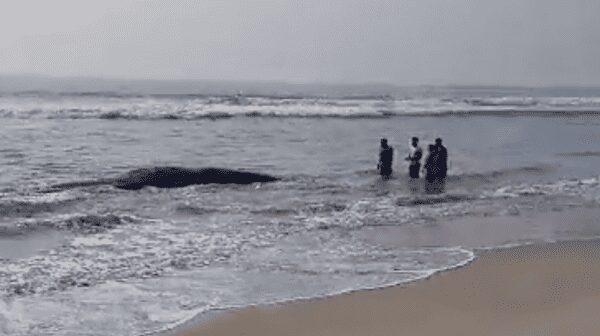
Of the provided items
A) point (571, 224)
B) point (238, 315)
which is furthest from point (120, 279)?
point (571, 224)

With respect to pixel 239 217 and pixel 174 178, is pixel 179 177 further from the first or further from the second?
pixel 239 217

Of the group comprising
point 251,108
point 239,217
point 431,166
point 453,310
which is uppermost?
point 251,108

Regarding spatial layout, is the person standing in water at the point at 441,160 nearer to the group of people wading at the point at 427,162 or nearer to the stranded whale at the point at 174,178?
the group of people wading at the point at 427,162

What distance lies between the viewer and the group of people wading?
14227 millimetres

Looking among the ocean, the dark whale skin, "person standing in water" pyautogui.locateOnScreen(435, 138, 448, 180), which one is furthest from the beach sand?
"person standing in water" pyautogui.locateOnScreen(435, 138, 448, 180)

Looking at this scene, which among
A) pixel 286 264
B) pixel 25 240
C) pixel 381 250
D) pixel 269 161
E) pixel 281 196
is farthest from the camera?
pixel 269 161

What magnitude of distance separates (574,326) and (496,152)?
14.9 meters

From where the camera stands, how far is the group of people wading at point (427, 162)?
14.2 metres

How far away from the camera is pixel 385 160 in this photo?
14656mm

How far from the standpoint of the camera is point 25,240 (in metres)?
8.41

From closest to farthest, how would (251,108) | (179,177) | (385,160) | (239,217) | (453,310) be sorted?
1. (453,310)
2. (239,217)
3. (179,177)
4. (385,160)
5. (251,108)

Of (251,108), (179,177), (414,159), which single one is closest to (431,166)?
(414,159)

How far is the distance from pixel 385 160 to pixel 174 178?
3.59 m

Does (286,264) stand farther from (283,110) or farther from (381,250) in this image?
(283,110)
